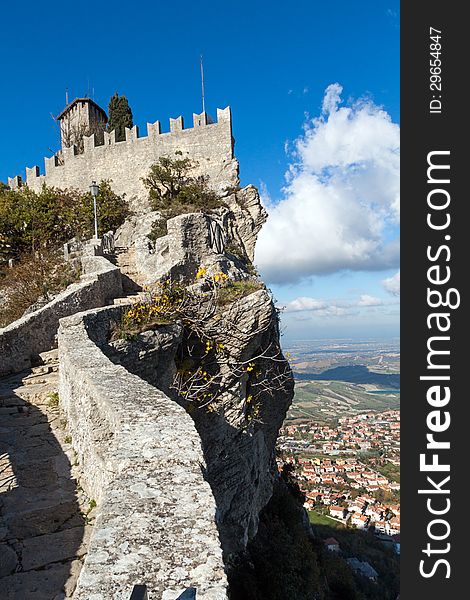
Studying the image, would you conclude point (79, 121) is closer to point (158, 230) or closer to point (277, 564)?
point (158, 230)

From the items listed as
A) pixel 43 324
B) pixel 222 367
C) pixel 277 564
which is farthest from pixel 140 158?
pixel 277 564

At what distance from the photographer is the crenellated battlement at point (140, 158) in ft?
71.2

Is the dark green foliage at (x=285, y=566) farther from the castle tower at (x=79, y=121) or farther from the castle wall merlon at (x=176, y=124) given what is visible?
the castle tower at (x=79, y=121)

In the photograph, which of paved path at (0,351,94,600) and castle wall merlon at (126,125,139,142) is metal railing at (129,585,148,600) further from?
castle wall merlon at (126,125,139,142)

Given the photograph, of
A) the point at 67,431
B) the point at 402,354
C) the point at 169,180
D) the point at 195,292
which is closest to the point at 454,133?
the point at 402,354

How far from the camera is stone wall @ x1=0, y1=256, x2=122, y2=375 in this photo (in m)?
7.36

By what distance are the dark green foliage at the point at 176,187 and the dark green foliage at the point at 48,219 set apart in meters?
2.34

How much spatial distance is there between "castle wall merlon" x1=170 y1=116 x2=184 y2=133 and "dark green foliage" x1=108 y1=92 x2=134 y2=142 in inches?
377

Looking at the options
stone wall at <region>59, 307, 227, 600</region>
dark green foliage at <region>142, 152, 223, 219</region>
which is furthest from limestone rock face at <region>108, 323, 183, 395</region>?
dark green foliage at <region>142, 152, 223, 219</region>

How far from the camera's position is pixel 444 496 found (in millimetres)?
3469

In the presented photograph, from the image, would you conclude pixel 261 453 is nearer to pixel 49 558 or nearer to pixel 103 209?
pixel 49 558

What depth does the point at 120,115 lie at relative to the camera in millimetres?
31453

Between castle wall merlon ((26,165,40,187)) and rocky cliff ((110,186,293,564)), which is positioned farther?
castle wall merlon ((26,165,40,187))

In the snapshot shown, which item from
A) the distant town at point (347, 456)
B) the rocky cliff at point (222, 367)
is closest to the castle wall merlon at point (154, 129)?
the rocky cliff at point (222, 367)
